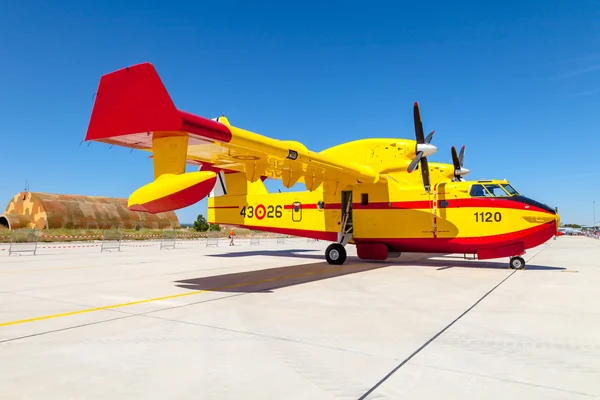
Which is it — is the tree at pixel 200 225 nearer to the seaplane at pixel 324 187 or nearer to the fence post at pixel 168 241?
the fence post at pixel 168 241

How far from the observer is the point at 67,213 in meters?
46.4

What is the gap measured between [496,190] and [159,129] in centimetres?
1224

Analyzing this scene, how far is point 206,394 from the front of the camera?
3695 millimetres

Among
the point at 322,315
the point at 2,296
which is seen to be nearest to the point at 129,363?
the point at 322,315

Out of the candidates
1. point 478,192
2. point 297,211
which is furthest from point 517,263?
point 297,211

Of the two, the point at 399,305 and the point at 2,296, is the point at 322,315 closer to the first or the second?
the point at 399,305

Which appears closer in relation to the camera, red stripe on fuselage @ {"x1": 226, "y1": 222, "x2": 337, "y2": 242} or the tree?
red stripe on fuselage @ {"x1": 226, "y1": 222, "x2": 337, "y2": 242}

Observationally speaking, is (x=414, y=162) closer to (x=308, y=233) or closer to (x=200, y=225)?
(x=308, y=233)

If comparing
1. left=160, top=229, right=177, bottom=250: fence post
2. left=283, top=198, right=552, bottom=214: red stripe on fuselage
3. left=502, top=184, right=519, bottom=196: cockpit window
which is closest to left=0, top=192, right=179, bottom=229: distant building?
left=160, top=229, right=177, bottom=250: fence post

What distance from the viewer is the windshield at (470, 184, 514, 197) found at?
14.7 metres

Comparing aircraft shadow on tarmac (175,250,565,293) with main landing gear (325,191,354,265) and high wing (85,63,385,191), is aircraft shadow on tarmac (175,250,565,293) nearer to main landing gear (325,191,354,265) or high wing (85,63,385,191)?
main landing gear (325,191,354,265)

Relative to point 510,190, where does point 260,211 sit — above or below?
below

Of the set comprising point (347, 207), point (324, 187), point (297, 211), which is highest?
point (324, 187)

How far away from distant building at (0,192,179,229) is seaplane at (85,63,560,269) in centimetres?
3490
